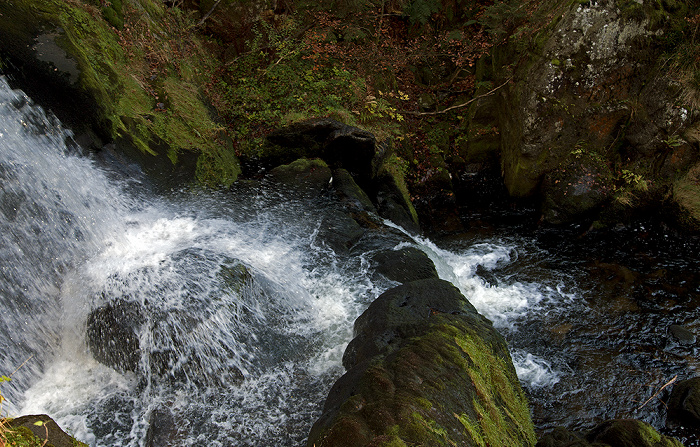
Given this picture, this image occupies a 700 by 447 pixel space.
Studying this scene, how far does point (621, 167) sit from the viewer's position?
8664 mm

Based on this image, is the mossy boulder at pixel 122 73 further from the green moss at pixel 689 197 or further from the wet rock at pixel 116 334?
the green moss at pixel 689 197

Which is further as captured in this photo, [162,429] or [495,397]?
[162,429]

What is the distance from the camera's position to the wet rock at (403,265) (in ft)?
20.5

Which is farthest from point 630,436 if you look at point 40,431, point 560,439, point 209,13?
point 209,13

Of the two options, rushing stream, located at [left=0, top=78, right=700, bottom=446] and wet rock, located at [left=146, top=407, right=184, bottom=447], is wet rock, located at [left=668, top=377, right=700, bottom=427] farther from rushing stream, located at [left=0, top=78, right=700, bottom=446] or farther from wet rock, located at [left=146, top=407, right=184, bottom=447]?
wet rock, located at [left=146, top=407, right=184, bottom=447]

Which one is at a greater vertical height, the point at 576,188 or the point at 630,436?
the point at 576,188

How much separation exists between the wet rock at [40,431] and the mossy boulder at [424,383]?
1.73 meters

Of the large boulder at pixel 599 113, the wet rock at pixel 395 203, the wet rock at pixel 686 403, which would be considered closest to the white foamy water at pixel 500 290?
the wet rock at pixel 395 203

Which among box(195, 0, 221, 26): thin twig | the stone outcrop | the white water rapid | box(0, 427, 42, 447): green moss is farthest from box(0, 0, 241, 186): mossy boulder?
box(0, 427, 42, 447): green moss

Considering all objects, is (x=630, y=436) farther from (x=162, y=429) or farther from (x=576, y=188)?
(x=576, y=188)

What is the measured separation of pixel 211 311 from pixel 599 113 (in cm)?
907

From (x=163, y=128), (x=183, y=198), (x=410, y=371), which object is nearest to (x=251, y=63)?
(x=163, y=128)

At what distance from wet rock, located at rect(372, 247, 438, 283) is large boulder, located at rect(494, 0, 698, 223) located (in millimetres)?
4373

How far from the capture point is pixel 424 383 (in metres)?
3.34
